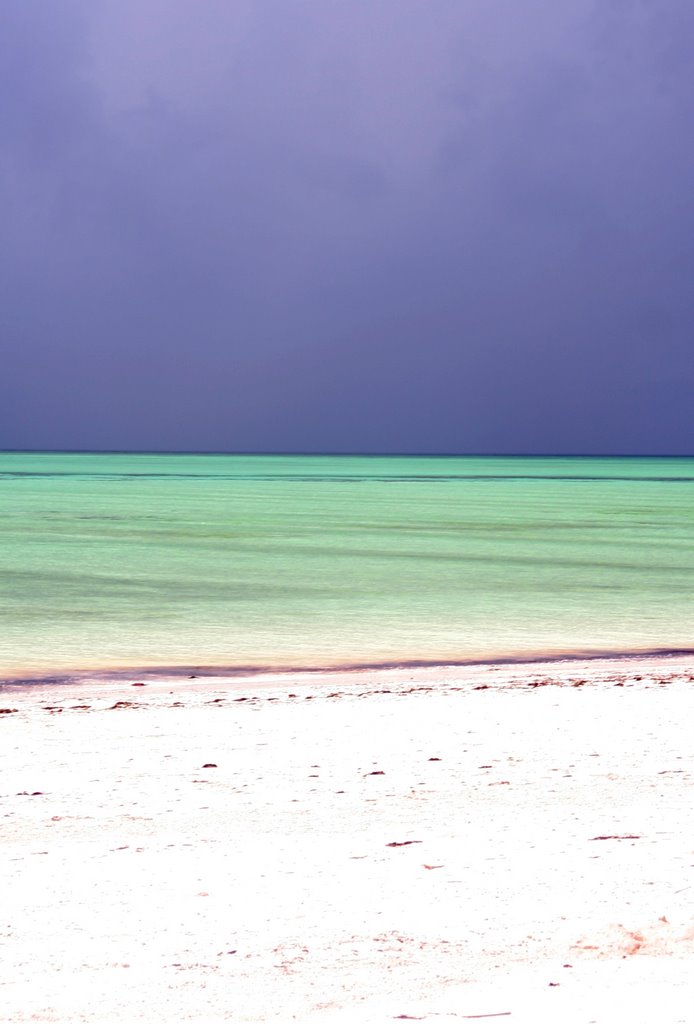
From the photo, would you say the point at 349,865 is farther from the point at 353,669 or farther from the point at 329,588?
the point at 329,588

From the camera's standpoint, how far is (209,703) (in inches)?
429

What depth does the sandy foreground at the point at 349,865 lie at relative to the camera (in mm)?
4492

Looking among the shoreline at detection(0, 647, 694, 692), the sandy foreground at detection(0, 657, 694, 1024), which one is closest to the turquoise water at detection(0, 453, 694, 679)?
the shoreline at detection(0, 647, 694, 692)

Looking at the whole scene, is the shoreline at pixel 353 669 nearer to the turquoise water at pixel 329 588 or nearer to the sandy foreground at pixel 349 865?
the turquoise water at pixel 329 588

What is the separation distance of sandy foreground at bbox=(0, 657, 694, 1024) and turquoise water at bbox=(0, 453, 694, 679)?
5.58 metres

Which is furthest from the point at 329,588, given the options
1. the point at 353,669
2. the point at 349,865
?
the point at 349,865

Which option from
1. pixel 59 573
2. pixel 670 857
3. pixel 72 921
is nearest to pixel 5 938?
pixel 72 921

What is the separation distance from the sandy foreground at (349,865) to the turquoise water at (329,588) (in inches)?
220

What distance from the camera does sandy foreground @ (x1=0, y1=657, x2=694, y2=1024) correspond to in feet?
14.7

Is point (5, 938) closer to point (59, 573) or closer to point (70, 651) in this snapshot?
point (70, 651)

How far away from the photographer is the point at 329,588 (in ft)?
74.0

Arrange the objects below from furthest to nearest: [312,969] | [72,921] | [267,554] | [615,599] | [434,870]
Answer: [267,554] → [615,599] → [434,870] → [72,921] → [312,969]

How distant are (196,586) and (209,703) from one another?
11905 mm

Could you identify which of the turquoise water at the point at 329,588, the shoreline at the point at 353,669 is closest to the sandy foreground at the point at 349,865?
the shoreline at the point at 353,669
